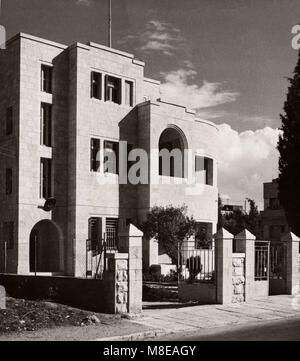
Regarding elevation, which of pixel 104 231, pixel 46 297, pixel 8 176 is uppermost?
pixel 8 176

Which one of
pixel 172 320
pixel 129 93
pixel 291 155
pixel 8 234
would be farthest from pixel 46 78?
pixel 172 320

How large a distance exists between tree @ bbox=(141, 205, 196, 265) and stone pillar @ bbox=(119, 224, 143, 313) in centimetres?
1157

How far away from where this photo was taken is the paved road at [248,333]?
1170cm

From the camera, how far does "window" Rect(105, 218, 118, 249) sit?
28.2 metres

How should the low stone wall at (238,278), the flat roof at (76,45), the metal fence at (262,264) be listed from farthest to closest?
the flat roof at (76,45), the metal fence at (262,264), the low stone wall at (238,278)

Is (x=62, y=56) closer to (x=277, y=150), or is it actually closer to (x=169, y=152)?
(x=169, y=152)

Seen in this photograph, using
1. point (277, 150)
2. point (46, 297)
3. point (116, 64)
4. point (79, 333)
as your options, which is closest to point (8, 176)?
point (116, 64)

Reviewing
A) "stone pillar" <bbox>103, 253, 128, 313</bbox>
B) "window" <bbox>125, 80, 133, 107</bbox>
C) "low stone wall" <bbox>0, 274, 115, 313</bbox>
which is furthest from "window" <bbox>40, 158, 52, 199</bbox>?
"stone pillar" <bbox>103, 253, 128, 313</bbox>

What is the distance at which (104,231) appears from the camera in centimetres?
2814

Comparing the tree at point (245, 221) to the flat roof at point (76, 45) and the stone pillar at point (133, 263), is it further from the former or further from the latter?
the stone pillar at point (133, 263)

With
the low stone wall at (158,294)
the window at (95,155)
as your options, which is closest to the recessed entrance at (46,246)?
the window at (95,155)

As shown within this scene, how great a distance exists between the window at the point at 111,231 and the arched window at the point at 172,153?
15.6 feet
